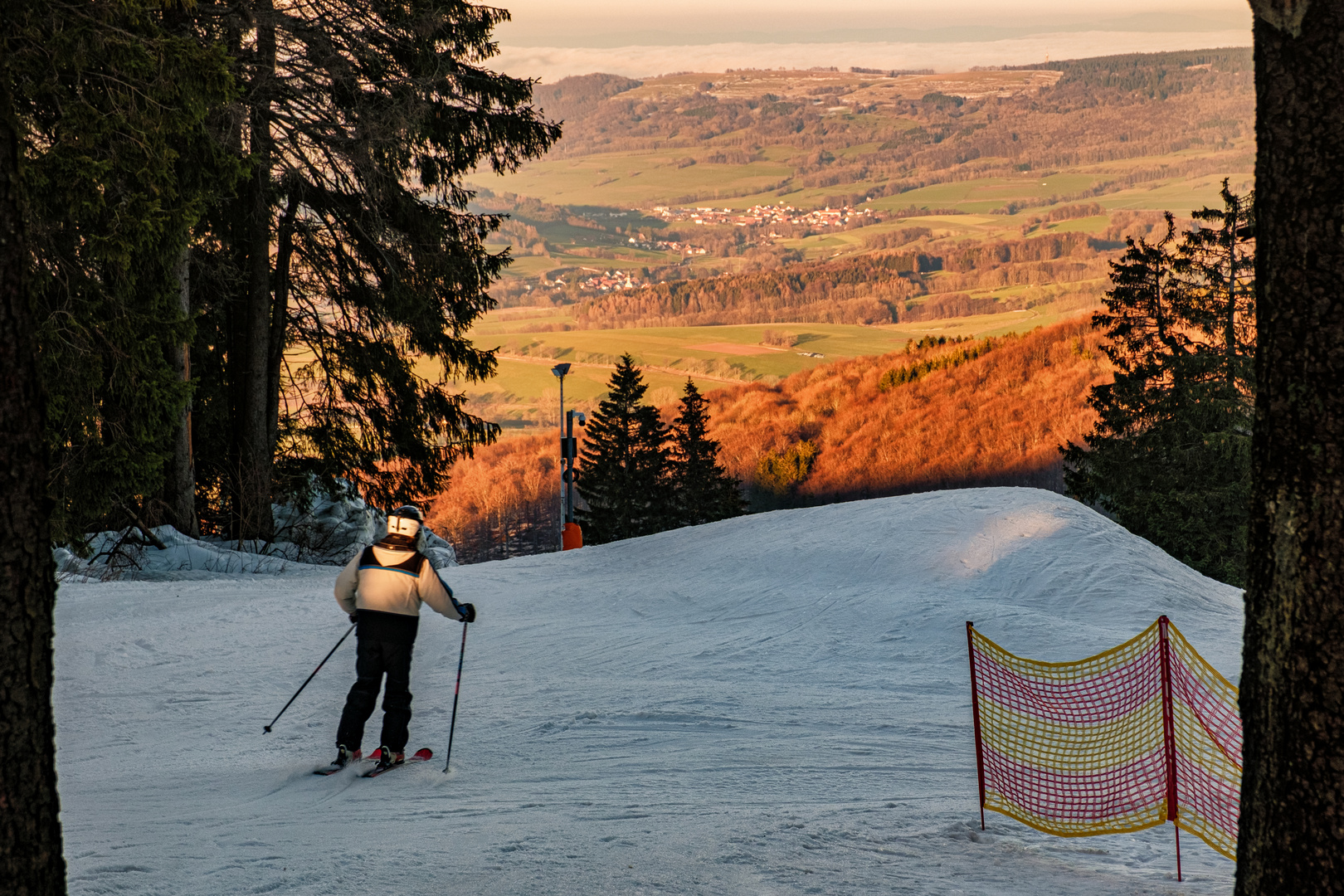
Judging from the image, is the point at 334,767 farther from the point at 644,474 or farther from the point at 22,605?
the point at 644,474

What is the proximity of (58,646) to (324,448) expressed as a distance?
38.8 feet

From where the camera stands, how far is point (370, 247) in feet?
64.8

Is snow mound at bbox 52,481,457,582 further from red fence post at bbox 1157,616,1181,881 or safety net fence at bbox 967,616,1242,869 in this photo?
red fence post at bbox 1157,616,1181,881

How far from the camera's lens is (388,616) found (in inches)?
266

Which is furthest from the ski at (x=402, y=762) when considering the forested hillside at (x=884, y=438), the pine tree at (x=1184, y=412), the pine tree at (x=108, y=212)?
the forested hillside at (x=884, y=438)

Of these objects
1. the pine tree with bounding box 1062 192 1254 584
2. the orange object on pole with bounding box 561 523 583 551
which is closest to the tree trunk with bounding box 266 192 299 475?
the orange object on pole with bounding box 561 523 583 551

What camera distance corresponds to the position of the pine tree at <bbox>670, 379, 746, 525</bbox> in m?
47.2

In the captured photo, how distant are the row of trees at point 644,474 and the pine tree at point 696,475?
37mm

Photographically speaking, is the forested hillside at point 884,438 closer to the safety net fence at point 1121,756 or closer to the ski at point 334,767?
the safety net fence at point 1121,756

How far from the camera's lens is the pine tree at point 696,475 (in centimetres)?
4716

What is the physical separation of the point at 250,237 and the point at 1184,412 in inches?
1090

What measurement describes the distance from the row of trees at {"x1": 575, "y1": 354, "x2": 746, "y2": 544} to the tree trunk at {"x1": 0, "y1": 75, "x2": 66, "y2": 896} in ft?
139

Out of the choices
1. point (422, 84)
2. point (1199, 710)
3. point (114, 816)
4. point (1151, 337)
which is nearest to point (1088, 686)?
point (1199, 710)

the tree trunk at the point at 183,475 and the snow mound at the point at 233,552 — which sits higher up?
the tree trunk at the point at 183,475
